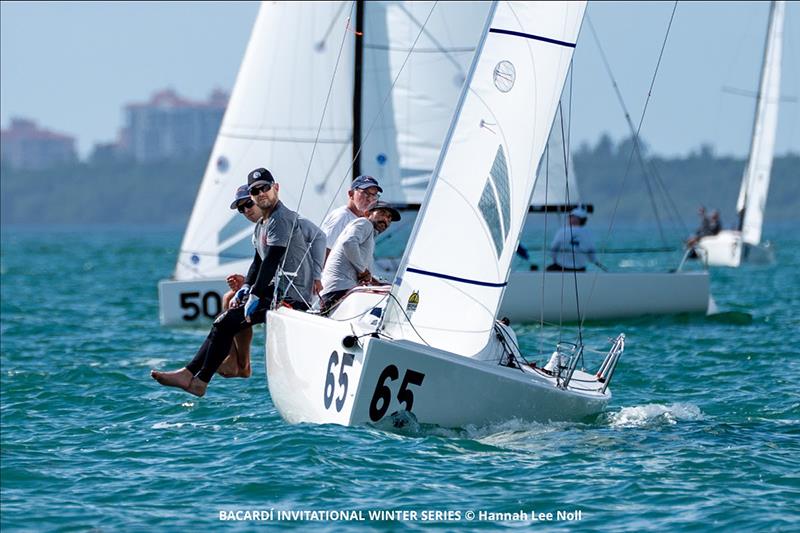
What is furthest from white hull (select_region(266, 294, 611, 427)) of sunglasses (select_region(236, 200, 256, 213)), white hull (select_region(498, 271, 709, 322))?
white hull (select_region(498, 271, 709, 322))

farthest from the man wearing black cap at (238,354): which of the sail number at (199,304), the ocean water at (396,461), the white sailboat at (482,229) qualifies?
the sail number at (199,304)

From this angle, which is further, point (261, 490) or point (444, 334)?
point (444, 334)

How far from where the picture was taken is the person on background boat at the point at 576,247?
1703 centimetres

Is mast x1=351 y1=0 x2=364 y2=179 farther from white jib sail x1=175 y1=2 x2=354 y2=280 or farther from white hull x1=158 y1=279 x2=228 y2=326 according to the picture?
white hull x1=158 y1=279 x2=228 y2=326

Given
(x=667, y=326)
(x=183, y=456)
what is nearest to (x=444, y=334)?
(x=183, y=456)

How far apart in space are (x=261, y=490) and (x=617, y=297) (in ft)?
36.1

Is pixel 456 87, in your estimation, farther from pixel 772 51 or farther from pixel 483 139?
pixel 772 51

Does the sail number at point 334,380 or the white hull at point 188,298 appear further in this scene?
the white hull at point 188,298

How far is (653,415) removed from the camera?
32.9 feet

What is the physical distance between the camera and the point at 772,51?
38.8 meters

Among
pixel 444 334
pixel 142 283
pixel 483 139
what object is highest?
pixel 483 139

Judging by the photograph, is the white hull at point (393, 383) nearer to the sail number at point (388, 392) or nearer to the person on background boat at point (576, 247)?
the sail number at point (388, 392)

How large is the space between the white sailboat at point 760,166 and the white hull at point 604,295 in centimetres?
1975

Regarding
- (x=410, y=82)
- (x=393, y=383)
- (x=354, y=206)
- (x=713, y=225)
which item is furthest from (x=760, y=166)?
(x=393, y=383)
